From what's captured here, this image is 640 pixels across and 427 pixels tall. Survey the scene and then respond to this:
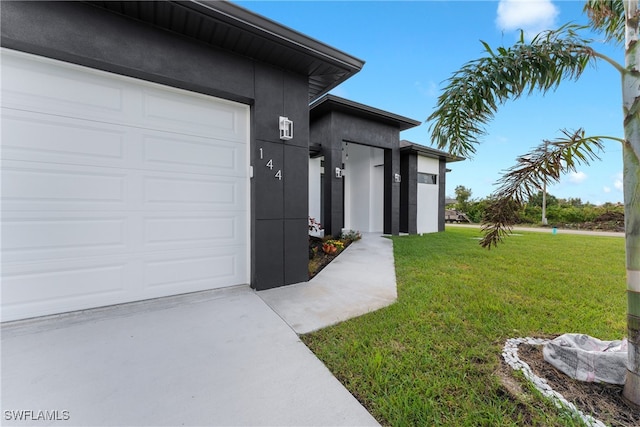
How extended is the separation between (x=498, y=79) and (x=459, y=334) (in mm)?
2339

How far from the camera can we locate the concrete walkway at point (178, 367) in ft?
5.22

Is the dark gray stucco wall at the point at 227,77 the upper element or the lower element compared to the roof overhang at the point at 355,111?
lower

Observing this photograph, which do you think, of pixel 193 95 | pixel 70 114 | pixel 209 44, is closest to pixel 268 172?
pixel 193 95

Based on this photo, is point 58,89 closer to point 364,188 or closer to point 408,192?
point 364,188

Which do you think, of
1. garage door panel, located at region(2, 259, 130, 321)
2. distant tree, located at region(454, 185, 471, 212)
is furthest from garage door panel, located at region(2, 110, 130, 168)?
distant tree, located at region(454, 185, 471, 212)

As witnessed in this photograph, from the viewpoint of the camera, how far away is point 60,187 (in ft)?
9.09

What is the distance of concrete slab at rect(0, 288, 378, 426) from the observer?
62.6 inches

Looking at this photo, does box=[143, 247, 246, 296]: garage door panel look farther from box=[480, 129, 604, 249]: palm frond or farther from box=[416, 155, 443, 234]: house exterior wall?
box=[416, 155, 443, 234]: house exterior wall

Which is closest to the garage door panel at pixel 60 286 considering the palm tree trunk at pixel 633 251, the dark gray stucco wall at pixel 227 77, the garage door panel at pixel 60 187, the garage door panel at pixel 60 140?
the garage door panel at pixel 60 187

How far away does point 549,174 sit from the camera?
75.3 inches

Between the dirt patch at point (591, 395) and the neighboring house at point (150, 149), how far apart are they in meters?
2.97

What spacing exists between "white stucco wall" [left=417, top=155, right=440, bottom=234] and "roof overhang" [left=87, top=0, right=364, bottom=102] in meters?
7.72

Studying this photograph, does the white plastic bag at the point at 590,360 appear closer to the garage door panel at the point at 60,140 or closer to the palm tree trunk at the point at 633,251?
the palm tree trunk at the point at 633,251

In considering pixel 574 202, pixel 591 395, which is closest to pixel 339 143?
pixel 591 395
